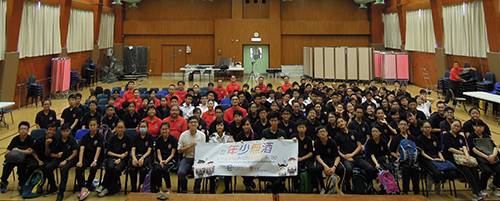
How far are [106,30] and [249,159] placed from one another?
21.8m

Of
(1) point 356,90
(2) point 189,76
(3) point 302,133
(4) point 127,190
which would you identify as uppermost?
(2) point 189,76

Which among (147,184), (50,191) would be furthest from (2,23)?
(147,184)

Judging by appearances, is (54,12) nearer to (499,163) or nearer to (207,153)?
(207,153)

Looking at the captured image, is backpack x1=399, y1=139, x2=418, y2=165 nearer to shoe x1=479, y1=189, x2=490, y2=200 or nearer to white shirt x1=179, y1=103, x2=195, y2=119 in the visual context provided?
shoe x1=479, y1=189, x2=490, y2=200

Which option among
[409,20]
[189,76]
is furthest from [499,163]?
[189,76]

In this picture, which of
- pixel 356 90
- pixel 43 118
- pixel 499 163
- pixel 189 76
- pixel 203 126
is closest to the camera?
pixel 499 163

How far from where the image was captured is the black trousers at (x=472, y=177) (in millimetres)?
6508

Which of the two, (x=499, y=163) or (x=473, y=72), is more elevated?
(x=473, y=72)

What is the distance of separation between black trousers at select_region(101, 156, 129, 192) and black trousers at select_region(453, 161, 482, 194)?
20.3 ft

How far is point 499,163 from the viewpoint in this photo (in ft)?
22.2

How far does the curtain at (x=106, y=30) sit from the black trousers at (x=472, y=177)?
22.9 meters

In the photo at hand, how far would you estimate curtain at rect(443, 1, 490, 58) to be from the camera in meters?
15.8

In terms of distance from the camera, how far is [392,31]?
24625mm

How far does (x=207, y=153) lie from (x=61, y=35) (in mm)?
15414
